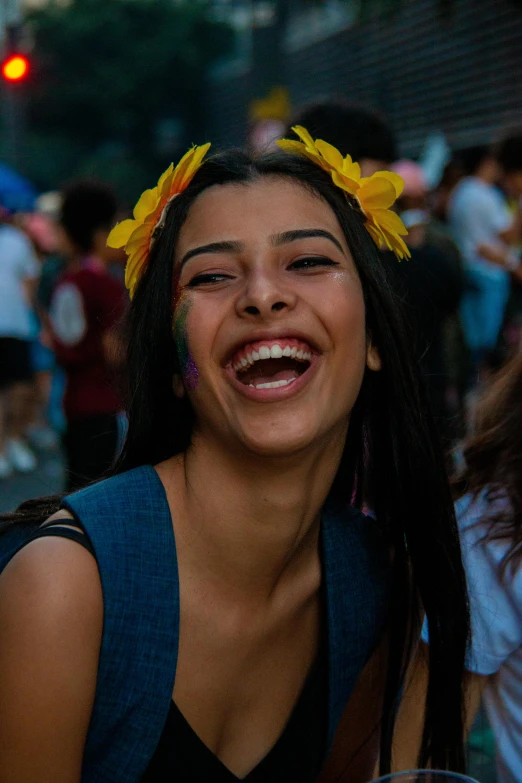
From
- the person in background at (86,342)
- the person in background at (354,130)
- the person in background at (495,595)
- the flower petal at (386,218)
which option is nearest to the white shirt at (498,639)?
the person in background at (495,595)

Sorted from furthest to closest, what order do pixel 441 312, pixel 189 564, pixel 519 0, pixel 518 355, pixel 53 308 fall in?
pixel 519 0
pixel 53 308
pixel 441 312
pixel 518 355
pixel 189 564

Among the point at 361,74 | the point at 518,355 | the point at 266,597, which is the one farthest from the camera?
the point at 361,74

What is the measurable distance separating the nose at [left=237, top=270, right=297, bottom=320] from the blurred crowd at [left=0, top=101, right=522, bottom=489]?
424 mm

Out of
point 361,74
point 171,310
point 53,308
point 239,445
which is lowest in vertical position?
point 239,445

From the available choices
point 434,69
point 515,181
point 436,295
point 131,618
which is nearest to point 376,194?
point 131,618

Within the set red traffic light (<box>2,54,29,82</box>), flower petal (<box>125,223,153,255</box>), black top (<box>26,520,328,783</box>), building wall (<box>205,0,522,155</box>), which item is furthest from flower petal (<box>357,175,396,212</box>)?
building wall (<box>205,0,522,155</box>)

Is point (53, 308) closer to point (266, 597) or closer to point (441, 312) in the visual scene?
point (441, 312)

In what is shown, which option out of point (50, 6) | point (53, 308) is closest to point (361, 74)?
point (53, 308)

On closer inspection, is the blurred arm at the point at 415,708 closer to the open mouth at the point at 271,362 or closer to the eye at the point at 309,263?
the open mouth at the point at 271,362

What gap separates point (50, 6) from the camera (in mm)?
40094

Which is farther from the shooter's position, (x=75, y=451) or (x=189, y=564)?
(x=75, y=451)

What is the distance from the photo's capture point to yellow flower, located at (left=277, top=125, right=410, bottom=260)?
2.22 m

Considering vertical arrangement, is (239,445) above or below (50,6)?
below

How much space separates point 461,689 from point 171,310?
946mm
